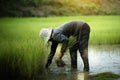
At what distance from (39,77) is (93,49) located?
1138mm

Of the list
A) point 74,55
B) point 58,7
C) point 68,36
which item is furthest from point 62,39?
point 58,7

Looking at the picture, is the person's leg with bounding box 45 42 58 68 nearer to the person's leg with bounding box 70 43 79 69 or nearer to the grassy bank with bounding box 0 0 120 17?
the person's leg with bounding box 70 43 79 69

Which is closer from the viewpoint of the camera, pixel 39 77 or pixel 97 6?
pixel 39 77

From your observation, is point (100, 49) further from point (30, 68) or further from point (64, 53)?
point (30, 68)

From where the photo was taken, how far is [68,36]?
6.44m

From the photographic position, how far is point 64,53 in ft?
21.4

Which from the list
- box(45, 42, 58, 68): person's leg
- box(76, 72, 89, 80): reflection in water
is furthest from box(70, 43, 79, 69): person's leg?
Answer: box(76, 72, 89, 80): reflection in water

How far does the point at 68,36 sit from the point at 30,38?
51 cm

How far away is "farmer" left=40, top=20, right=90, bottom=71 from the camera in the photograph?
6.28 m

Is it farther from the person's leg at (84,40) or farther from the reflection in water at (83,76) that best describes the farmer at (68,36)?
the reflection in water at (83,76)

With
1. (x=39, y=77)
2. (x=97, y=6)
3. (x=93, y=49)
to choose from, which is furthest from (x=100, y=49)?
(x=39, y=77)

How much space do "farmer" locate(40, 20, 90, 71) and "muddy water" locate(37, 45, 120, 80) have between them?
11cm

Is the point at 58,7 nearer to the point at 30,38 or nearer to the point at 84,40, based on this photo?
the point at 30,38

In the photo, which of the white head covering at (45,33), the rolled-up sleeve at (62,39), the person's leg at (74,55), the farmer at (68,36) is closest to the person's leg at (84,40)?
the farmer at (68,36)
